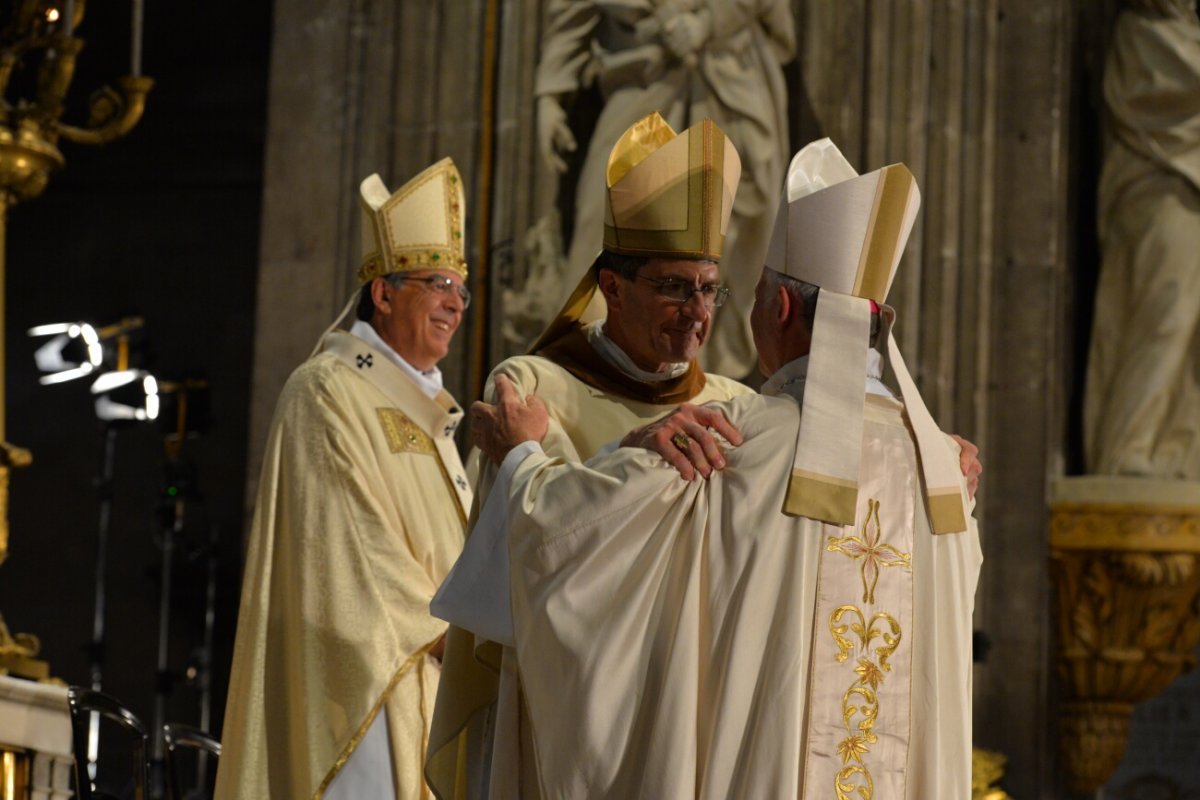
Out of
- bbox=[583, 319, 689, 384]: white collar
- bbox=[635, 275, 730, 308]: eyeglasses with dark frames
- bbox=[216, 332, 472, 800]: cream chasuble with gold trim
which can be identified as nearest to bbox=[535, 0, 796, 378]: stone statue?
bbox=[216, 332, 472, 800]: cream chasuble with gold trim

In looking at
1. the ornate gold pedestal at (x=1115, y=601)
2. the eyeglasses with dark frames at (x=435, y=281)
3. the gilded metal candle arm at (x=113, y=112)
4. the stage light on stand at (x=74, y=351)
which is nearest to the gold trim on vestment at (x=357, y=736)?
the eyeglasses with dark frames at (x=435, y=281)

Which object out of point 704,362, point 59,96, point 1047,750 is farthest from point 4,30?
point 1047,750

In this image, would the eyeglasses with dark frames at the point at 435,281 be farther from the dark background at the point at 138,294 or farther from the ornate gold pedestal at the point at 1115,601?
the dark background at the point at 138,294

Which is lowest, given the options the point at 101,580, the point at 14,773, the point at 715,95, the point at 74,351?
the point at 14,773

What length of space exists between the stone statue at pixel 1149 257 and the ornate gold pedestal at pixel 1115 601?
6.4 inches

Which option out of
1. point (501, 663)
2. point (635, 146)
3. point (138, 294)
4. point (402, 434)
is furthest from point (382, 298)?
point (138, 294)

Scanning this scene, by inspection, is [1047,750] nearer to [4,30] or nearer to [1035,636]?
[1035,636]

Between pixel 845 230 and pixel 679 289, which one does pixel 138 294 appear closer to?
pixel 679 289

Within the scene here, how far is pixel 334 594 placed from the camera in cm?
520

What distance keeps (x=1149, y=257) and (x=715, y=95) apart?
160cm

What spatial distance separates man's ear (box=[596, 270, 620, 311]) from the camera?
4293 mm

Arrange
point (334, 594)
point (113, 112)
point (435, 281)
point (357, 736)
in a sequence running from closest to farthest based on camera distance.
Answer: point (357, 736) → point (334, 594) → point (435, 281) → point (113, 112)

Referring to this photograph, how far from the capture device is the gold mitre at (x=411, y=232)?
18.4 ft

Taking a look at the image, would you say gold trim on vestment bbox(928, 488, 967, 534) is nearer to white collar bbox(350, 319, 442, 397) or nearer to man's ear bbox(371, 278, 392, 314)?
white collar bbox(350, 319, 442, 397)
